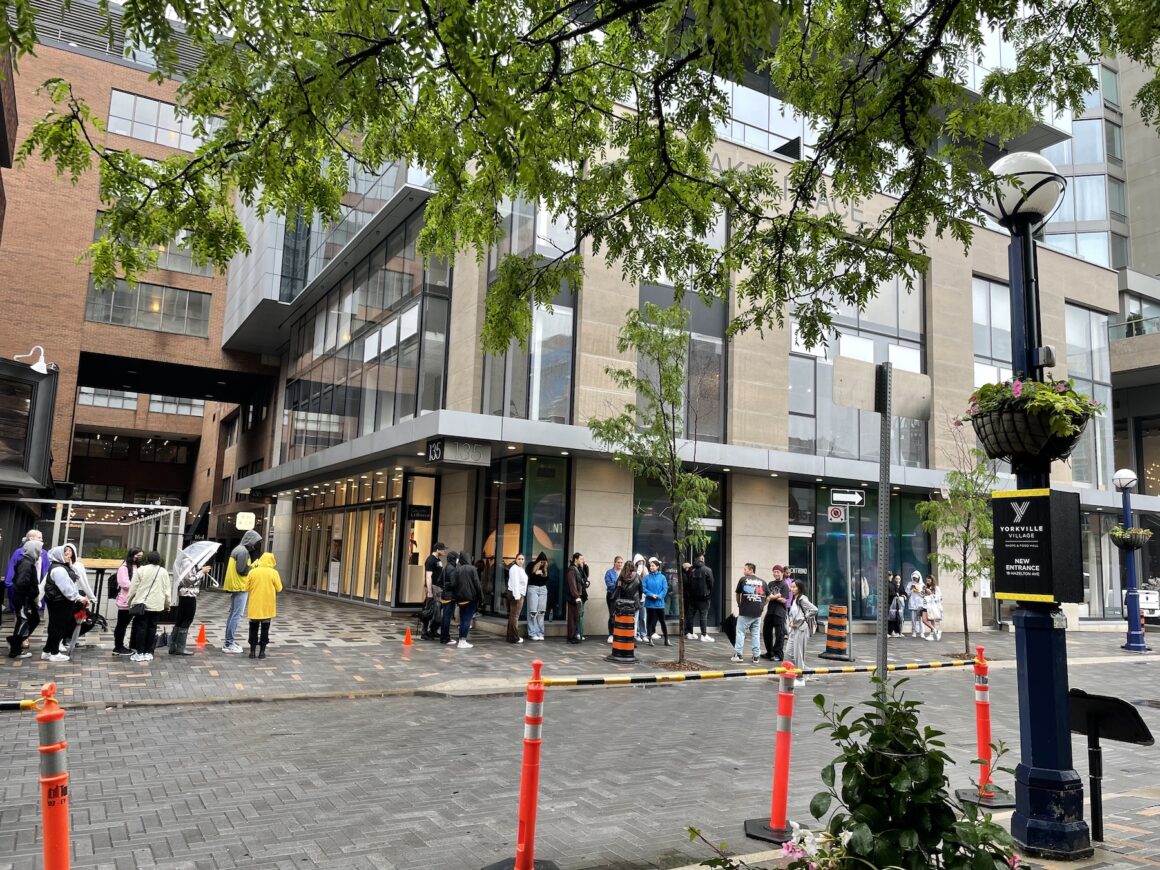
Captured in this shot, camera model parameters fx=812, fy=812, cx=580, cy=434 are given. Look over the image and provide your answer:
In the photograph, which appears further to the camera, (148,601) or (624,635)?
(624,635)

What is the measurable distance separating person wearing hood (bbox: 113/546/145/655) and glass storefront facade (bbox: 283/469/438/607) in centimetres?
913

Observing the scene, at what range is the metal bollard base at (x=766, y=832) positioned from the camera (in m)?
5.57

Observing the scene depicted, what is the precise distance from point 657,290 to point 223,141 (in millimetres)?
15678

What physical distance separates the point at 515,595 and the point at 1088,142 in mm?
42435

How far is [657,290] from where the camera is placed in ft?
66.6

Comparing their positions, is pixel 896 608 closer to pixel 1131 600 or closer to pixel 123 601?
pixel 1131 600

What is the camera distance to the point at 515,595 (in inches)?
666

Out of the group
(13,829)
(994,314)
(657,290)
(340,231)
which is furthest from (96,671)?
(994,314)

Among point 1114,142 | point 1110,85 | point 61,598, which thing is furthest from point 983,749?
point 1110,85

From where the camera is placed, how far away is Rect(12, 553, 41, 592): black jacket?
12234 millimetres

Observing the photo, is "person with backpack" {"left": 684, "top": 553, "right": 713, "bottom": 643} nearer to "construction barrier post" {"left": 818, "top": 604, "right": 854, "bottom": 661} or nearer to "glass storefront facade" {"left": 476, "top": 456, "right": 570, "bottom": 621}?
"glass storefront facade" {"left": 476, "top": 456, "right": 570, "bottom": 621}

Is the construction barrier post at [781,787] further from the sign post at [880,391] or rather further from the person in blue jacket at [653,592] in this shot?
the person in blue jacket at [653,592]

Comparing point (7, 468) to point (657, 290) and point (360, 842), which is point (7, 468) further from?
point (360, 842)

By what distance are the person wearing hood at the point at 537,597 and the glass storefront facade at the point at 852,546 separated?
8148 millimetres
